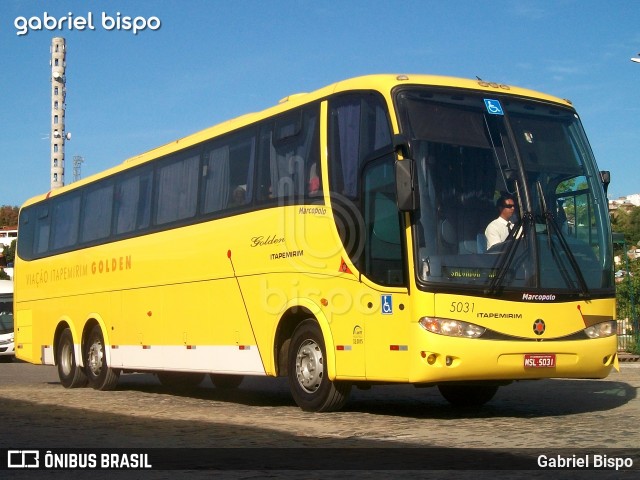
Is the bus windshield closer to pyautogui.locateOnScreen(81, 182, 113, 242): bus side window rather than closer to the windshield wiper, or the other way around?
the windshield wiper

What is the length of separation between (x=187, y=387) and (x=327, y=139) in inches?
373

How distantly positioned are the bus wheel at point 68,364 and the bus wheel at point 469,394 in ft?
29.1

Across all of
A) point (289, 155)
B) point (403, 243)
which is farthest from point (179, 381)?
point (403, 243)

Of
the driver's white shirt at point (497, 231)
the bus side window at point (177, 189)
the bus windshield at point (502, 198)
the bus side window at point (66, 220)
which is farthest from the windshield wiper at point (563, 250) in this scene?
the bus side window at point (66, 220)

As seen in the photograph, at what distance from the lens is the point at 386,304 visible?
11.9 m

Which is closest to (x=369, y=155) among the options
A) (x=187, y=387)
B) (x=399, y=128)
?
(x=399, y=128)

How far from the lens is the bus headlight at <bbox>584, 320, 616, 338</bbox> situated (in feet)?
40.0

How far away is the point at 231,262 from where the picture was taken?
591 inches

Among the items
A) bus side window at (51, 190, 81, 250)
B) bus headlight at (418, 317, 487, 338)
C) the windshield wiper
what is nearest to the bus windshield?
the windshield wiper

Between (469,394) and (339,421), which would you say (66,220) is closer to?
(469,394)

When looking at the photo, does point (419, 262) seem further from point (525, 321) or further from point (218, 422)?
point (218, 422)

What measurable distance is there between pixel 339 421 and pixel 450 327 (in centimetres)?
167

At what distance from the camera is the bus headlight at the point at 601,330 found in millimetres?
12195

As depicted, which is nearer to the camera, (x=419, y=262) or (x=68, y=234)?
(x=419, y=262)
